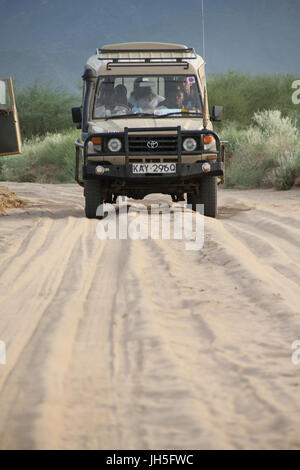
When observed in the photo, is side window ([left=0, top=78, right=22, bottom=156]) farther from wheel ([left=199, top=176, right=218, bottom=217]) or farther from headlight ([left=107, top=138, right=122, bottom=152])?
wheel ([left=199, top=176, right=218, bottom=217])

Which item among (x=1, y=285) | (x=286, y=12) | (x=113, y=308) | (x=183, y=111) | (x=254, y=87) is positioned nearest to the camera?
(x=113, y=308)

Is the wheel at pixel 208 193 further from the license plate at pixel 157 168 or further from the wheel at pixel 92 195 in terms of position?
the wheel at pixel 92 195

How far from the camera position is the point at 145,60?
31.1 feet

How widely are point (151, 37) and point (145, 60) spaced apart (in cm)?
18373

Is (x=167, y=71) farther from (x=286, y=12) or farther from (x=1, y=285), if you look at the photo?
(x=286, y=12)

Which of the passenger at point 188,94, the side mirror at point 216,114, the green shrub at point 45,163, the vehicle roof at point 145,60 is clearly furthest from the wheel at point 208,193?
the green shrub at point 45,163

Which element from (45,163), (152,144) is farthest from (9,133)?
(45,163)

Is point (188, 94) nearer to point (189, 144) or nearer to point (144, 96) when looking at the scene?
point (144, 96)

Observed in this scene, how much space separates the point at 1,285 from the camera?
518 cm

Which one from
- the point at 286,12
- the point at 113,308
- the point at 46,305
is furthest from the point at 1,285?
the point at 286,12

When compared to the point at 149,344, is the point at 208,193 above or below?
above

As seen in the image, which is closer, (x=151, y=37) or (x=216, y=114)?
(x=216, y=114)

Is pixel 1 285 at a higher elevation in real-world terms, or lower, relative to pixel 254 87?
lower
